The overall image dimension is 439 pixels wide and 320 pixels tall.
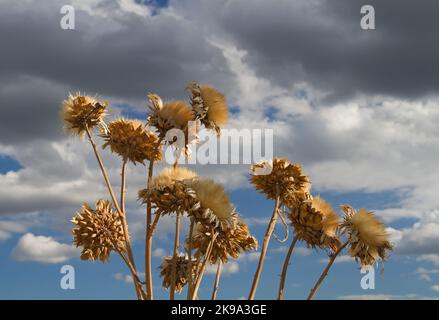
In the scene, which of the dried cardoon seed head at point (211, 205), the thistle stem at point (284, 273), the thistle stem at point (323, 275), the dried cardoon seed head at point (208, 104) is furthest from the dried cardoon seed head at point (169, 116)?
the thistle stem at point (323, 275)

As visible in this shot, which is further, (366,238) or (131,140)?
(131,140)

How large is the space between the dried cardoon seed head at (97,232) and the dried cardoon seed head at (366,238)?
3.33 meters

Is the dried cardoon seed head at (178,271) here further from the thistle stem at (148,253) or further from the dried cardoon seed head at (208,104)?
the dried cardoon seed head at (208,104)

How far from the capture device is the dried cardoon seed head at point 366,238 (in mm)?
9258

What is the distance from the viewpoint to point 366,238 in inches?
364

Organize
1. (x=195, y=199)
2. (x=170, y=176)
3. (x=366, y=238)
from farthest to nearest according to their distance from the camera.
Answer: (x=366, y=238)
(x=170, y=176)
(x=195, y=199)

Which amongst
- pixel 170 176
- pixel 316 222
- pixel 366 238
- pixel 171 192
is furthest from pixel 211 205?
pixel 366 238

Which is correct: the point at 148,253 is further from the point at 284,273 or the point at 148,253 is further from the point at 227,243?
the point at 284,273

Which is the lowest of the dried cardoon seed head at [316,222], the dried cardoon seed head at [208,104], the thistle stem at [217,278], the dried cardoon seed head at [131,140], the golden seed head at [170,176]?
the thistle stem at [217,278]

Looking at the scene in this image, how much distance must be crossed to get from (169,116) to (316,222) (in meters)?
2.69

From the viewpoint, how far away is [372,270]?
9.44 metres
